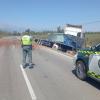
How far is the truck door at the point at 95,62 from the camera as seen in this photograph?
9180 mm

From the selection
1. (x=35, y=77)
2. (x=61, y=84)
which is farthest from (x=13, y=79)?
(x=61, y=84)

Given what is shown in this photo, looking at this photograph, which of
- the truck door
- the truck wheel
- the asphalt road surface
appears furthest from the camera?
the truck wheel

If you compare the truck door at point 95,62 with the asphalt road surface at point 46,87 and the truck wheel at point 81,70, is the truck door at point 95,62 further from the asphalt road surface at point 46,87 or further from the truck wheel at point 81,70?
the truck wheel at point 81,70

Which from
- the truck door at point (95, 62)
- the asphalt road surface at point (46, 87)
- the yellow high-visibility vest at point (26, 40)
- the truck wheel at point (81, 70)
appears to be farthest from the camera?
the yellow high-visibility vest at point (26, 40)

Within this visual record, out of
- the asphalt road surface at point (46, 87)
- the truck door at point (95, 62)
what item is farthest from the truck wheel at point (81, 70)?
the truck door at point (95, 62)

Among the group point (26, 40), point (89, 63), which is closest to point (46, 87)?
point (89, 63)

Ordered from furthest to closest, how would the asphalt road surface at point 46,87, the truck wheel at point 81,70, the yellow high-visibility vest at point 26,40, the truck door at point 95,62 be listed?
1. the yellow high-visibility vest at point 26,40
2. the truck wheel at point 81,70
3. the truck door at point 95,62
4. the asphalt road surface at point 46,87

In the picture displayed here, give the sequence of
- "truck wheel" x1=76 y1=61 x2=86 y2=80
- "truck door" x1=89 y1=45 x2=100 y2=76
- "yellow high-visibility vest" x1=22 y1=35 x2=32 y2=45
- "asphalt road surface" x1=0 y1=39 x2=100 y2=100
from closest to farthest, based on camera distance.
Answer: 1. "asphalt road surface" x1=0 y1=39 x2=100 y2=100
2. "truck door" x1=89 y1=45 x2=100 y2=76
3. "truck wheel" x1=76 y1=61 x2=86 y2=80
4. "yellow high-visibility vest" x1=22 y1=35 x2=32 y2=45

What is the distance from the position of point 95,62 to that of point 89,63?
1.82 feet

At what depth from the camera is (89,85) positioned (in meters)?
9.78

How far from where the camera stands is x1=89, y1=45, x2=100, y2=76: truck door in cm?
918

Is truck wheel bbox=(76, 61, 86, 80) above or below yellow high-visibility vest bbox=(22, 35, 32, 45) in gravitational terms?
below

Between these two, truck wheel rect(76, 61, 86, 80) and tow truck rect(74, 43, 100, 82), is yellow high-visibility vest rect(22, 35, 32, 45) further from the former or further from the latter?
truck wheel rect(76, 61, 86, 80)

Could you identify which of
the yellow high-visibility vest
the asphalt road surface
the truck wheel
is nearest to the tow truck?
the truck wheel
